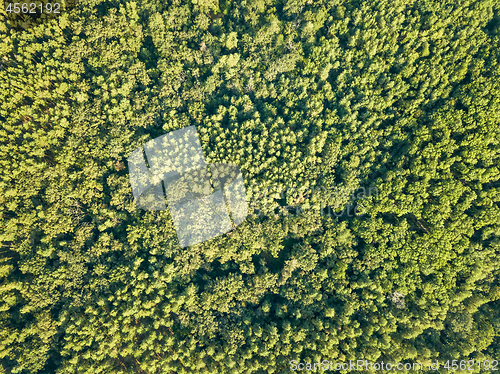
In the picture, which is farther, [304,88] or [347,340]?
[304,88]

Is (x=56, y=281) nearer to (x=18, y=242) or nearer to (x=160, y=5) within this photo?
(x=18, y=242)

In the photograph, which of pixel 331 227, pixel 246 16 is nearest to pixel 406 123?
pixel 331 227

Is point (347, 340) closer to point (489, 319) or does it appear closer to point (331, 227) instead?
point (331, 227)

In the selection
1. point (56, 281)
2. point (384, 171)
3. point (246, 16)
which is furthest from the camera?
point (246, 16)

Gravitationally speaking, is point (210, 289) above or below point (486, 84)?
below

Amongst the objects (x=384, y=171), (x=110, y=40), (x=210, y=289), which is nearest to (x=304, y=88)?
(x=384, y=171)

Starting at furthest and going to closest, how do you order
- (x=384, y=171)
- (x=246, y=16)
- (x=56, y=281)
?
1. (x=246, y=16)
2. (x=384, y=171)
3. (x=56, y=281)

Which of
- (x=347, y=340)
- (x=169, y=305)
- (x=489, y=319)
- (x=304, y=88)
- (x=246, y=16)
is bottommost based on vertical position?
(x=489, y=319)
